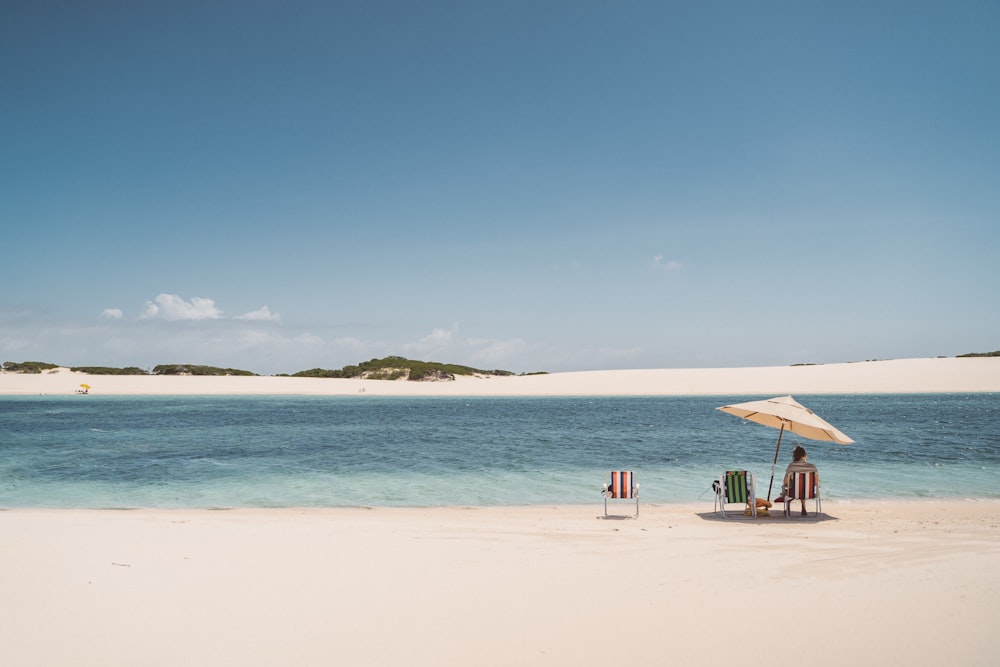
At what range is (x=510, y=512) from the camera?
39.3ft

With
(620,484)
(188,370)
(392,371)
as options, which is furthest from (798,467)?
(188,370)

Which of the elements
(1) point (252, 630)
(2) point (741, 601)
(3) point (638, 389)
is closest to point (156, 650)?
(1) point (252, 630)

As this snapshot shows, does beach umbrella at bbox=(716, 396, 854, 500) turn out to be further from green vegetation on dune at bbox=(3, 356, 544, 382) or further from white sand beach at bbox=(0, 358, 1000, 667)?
green vegetation on dune at bbox=(3, 356, 544, 382)

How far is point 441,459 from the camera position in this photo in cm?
1944

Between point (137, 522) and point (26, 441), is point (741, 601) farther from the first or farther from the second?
point (26, 441)

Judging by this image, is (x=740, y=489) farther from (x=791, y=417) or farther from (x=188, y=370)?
(x=188, y=370)

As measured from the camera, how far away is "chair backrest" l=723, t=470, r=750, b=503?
11.1m

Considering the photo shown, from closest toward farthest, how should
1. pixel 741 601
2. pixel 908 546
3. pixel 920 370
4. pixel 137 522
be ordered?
pixel 741 601, pixel 908 546, pixel 137 522, pixel 920 370

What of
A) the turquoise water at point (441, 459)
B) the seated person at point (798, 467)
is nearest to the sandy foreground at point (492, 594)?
the seated person at point (798, 467)

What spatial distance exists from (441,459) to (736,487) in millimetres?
10457

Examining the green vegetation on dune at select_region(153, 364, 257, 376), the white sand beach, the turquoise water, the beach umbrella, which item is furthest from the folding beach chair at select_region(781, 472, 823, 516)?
the green vegetation on dune at select_region(153, 364, 257, 376)

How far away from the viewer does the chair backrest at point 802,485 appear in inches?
433

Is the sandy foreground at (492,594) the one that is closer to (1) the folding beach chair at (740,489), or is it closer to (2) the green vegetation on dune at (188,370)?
(1) the folding beach chair at (740,489)

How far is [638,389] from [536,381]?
14831 mm
